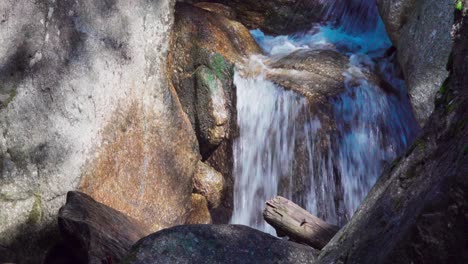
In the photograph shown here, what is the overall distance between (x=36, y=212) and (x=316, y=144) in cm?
251

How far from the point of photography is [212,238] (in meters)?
2.88

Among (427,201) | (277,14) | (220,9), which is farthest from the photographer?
(277,14)

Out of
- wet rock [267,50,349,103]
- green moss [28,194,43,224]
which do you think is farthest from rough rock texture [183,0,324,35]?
green moss [28,194,43,224]

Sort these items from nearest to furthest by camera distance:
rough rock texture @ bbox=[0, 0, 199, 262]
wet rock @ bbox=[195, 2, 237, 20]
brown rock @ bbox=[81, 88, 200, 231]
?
1. rough rock texture @ bbox=[0, 0, 199, 262]
2. brown rock @ bbox=[81, 88, 200, 231]
3. wet rock @ bbox=[195, 2, 237, 20]

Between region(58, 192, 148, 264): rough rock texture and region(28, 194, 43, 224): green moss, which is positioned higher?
region(58, 192, 148, 264): rough rock texture

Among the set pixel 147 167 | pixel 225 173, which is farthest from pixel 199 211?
pixel 147 167

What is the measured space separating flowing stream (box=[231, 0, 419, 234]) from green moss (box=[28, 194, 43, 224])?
2.04 m

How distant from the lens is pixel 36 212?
163 inches

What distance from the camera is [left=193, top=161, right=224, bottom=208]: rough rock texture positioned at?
5.58 metres

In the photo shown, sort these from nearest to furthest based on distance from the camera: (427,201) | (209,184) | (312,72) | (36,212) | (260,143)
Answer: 1. (427,201)
2. (36,212)
3. (209,184)
4. (260,143)
5. (312,72)

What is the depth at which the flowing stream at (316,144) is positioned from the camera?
5355 millimetres

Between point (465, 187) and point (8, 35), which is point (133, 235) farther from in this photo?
point (465, 187)

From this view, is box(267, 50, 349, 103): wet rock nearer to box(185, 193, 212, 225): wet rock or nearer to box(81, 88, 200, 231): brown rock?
box(81, 88, 200, 231): brown rock

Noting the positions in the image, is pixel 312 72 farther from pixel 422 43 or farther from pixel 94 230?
pixel 94 230
